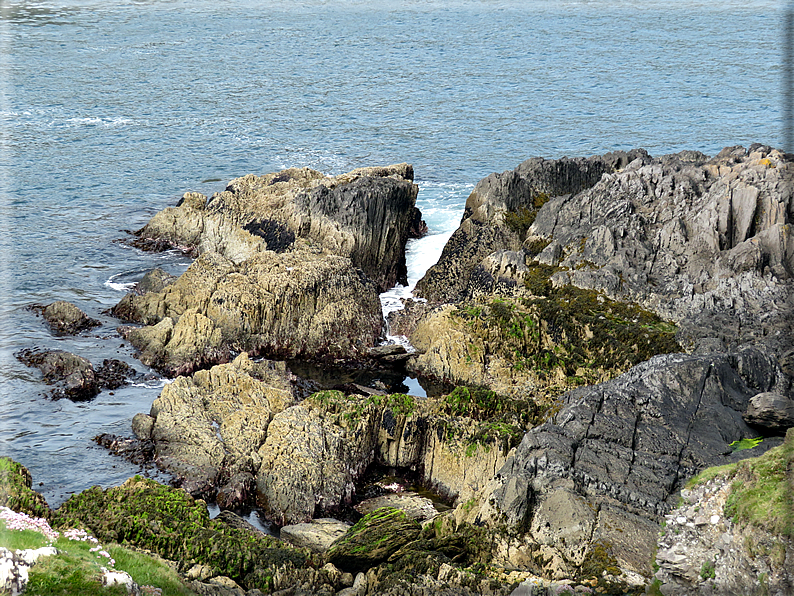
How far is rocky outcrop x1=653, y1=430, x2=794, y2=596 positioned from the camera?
1670cm

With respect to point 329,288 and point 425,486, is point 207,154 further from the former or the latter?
point 425,486

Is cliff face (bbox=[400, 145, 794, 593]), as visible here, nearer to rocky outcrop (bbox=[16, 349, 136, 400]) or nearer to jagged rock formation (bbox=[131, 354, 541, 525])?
jagged rock formation (bbox=[131, 354, 541, 525])

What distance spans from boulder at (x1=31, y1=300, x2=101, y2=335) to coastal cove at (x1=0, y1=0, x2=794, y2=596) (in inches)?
15.0

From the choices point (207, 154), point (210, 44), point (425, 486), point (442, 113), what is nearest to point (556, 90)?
point (442, 113)

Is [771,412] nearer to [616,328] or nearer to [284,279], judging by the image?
[616,328]

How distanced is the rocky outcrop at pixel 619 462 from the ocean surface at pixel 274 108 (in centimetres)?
1550

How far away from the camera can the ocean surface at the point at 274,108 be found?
47.0 metres

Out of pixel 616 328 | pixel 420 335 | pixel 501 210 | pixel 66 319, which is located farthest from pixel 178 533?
pixel 501 210

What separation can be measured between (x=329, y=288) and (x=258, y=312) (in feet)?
12.6

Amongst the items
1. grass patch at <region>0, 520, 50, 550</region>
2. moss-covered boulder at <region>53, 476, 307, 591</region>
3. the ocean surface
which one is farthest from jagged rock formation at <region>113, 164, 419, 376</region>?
grass patch at <region>0, 520, 50, 550</region>

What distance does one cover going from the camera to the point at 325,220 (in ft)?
154

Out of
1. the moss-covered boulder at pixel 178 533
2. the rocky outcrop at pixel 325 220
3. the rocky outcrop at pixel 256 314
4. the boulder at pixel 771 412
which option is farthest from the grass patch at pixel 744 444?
the rocky outcrop at pixel 325 220

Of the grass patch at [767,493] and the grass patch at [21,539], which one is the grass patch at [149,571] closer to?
the grass patch at [21,539]

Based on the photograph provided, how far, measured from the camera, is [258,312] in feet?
136
